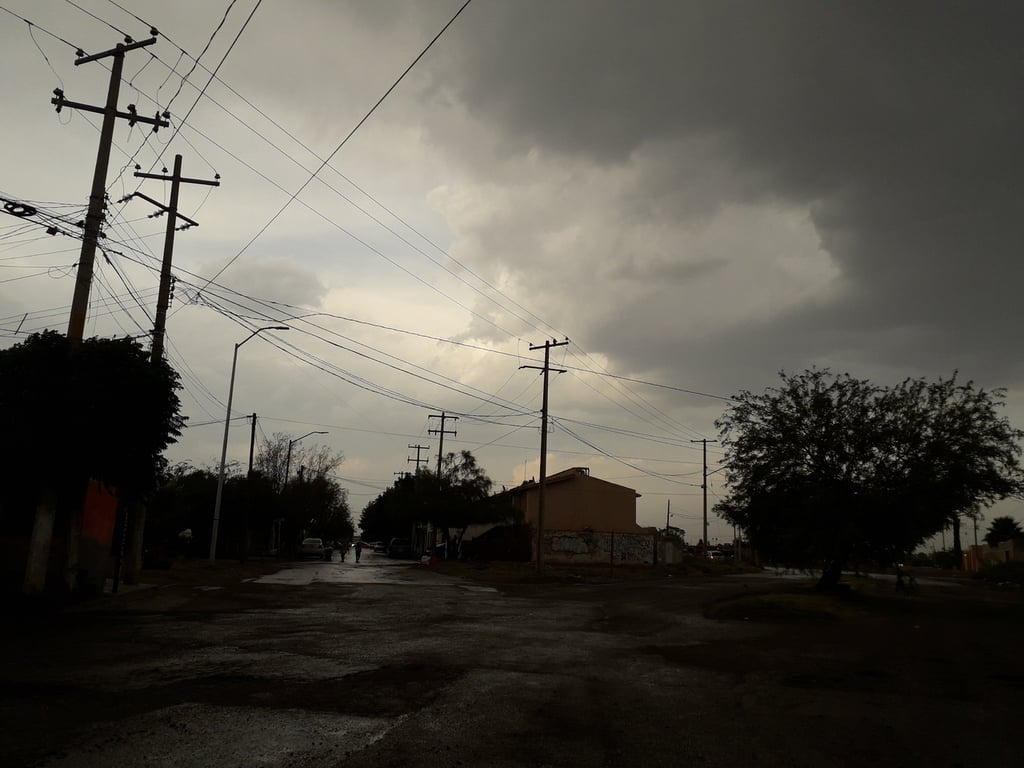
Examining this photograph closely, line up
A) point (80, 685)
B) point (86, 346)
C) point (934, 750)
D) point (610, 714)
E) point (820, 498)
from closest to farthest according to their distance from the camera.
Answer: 1. point (934, 750)
2. point (610, 714)
3. point (80, 685)
4. point (86, 346)
5. point (820, 498)

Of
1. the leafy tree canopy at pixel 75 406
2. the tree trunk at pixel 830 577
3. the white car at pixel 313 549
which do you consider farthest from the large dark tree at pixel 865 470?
the white car at pixel 313 549

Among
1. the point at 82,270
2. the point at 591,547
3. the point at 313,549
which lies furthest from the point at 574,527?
the point at 82,270

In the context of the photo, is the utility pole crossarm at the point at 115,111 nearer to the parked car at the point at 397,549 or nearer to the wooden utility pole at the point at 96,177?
the wooden utility pole at the point at 96,177

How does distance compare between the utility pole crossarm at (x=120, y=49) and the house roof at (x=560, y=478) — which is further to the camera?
the house roof at (x=560, y=478)

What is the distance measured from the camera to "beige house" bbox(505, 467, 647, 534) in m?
61.1

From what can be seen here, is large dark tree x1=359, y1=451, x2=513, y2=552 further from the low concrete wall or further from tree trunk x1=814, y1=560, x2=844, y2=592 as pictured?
tree trunk x1=814, y1=560, x2=844, y2=592

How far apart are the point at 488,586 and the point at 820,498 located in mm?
14245

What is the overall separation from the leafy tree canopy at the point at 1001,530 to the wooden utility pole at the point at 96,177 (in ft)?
231

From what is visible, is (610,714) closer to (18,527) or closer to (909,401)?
(18,527)

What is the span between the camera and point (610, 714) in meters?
7.78

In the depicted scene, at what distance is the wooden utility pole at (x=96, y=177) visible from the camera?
1800cm

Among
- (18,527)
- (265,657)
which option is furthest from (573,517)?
(265,657)

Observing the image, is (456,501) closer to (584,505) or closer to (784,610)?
(584,505)

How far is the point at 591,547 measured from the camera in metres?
55.8
